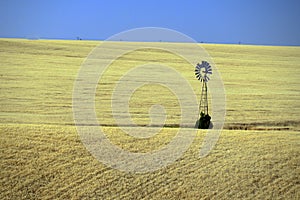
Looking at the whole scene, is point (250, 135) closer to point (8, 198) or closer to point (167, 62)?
point (8, 198)

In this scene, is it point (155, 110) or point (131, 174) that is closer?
point (131, 174)

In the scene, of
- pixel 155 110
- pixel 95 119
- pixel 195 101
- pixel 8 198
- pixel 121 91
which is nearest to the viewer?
pixel 8 198

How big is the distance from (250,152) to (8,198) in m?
5.76

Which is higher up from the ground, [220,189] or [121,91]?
[121,91]

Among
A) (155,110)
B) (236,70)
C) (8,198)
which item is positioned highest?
(236,70)

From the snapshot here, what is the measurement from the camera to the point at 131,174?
852cm

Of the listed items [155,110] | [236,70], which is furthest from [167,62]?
[155,110]

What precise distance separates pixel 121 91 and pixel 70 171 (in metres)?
18.3

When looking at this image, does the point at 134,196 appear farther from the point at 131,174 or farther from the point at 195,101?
the point at 195,101

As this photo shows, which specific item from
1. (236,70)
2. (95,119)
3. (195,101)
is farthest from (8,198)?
(236,70)

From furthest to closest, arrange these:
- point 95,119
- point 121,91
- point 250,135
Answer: point 121,91 → point 95,119 → point 250,135

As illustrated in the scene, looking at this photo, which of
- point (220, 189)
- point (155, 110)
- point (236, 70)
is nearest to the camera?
point (220, 189)

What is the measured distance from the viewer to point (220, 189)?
8125mm

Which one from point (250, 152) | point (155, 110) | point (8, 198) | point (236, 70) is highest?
point (236, 70)
